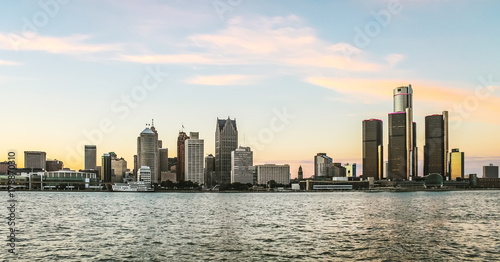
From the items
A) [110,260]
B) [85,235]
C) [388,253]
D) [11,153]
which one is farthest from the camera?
[85,235]

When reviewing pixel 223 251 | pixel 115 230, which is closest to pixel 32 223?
pixel 115 230

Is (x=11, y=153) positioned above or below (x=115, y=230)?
above

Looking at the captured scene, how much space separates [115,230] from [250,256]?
33233 mm

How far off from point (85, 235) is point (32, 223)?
23.5m

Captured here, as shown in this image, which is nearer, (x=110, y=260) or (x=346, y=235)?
(x=110, y=260)

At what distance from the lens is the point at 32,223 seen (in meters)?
90.7

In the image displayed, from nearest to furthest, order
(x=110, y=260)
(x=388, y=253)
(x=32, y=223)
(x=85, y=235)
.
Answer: (x=110, y=260) < (x=388, y=253) < (x=85, y=235) < (x=32, y=223)

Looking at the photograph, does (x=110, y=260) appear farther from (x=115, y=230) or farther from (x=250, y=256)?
(x=115, y=230)

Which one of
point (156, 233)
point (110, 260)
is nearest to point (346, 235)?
point (156, 233)

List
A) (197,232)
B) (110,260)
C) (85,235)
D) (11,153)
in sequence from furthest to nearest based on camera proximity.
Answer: (197,232) → (85,235) → (110,260) → (11,153)

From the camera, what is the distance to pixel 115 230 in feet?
265

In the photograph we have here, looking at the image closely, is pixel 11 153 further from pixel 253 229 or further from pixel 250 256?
pixel 253 229

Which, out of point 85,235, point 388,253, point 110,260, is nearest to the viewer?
point 110,260

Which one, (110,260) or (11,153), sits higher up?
(11,153)
